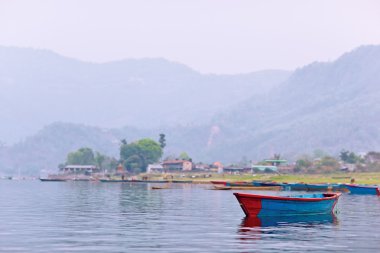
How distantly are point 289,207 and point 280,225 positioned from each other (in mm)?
9085

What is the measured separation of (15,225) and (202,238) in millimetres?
21811

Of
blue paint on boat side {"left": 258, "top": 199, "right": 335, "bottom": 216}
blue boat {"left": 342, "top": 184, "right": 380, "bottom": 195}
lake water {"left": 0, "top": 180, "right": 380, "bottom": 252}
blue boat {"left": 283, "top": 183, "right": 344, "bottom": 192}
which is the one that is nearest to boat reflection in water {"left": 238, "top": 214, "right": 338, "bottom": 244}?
lake water {"left": 0, "top": 180, "right": 380, "bottom": 252}

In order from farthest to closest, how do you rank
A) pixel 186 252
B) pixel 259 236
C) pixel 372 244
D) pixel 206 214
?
pixel 206 214, pixel 259 236, pixel 372 244, pixel 186 252

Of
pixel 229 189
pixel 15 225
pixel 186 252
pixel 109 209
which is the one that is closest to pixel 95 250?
pixel 186 252

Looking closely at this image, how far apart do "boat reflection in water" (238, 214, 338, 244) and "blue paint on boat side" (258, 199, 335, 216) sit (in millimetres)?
663

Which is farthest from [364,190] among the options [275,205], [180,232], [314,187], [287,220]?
[180,232]

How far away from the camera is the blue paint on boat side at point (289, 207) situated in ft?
280

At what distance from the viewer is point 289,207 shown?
8638 cm

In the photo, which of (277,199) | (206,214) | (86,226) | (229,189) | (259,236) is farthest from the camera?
(229,189)

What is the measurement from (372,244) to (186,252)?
16.4 meters

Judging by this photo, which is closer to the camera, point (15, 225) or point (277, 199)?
point (15, 225)

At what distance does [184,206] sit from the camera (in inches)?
4451

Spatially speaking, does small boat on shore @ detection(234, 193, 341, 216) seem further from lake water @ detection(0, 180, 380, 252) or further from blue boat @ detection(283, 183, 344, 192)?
blue boat @ detection(283, 183, 344, 192)

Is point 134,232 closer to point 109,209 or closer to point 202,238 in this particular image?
point 202,238
